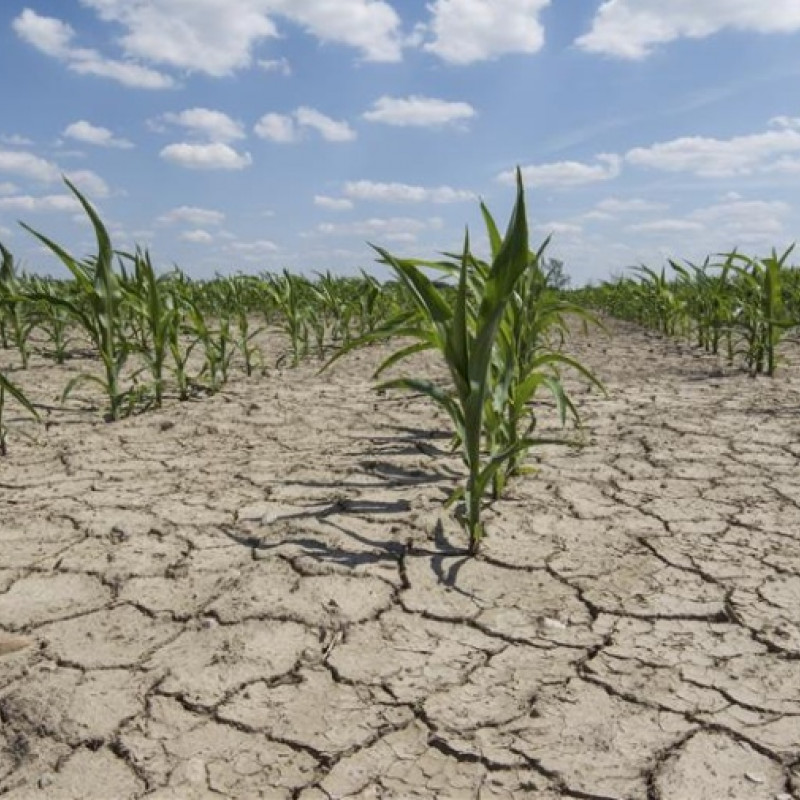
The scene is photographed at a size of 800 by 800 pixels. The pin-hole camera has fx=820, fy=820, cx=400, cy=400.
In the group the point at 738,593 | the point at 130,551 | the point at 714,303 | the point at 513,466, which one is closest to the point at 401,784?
the point at 738,593

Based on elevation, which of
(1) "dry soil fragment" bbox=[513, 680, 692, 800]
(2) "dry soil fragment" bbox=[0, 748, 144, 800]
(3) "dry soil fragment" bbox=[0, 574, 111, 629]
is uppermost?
(3) "dry soil fragment" bbox=[0, 574, 111, 629]

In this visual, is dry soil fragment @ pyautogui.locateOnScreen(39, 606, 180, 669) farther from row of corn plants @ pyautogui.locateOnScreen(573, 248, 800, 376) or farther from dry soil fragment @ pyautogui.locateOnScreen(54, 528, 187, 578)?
row of corn plants @ pyautogui.locateOnScreen(573, 248, 800, 376)

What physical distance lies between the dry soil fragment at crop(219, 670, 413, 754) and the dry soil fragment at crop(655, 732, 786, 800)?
0.35 m

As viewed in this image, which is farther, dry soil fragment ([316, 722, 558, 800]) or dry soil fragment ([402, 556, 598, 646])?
dry soil fragment ([402, 556, 598, 646])

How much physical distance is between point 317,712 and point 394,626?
0.27 metres

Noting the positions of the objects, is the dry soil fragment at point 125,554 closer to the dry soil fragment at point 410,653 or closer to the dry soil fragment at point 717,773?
the dry soil fragment at point 410,653

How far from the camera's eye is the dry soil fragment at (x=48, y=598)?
4.77 feet

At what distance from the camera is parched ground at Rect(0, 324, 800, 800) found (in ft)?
3.46

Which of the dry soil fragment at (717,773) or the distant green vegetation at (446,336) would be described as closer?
the dry soil fragment at (717,773)

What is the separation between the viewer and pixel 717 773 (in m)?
1.03

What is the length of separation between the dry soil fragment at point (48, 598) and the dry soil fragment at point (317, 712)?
17.7 inches

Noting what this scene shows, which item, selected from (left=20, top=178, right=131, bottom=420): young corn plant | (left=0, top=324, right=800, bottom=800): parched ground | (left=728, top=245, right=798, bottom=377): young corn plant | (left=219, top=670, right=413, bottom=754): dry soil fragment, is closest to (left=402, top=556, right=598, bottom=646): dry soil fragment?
(left=0, top=324, right=800, bottom=800): parched ground

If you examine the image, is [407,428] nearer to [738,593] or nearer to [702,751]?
[738,593]

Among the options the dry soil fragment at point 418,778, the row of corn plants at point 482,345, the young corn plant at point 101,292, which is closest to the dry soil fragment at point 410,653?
the dry soil fragment at point 418,778
